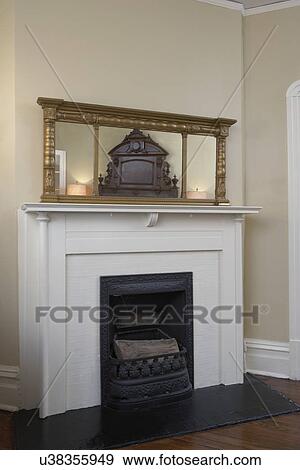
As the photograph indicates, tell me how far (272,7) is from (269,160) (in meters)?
1.11

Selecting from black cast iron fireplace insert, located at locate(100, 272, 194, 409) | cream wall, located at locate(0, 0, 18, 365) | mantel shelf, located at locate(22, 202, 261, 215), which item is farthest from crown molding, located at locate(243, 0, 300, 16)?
Result: black cast iron fireplace insert, located at locate(100, 272, 194, 409)

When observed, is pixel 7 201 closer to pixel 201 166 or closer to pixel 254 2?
pixel 201 166

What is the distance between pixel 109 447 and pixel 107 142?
1.76 meters

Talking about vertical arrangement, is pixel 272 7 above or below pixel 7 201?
above

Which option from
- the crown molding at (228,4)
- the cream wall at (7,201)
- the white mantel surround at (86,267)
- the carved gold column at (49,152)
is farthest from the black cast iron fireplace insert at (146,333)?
the crown molding at (228,4)

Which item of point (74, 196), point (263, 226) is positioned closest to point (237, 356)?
point (263, 226)

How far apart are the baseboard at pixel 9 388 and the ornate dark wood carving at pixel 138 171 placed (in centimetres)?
120

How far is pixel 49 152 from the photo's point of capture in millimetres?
3078

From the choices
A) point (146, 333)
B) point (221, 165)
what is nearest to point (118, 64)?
point (221, 165)

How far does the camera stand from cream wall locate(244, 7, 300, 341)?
3818 millimetres

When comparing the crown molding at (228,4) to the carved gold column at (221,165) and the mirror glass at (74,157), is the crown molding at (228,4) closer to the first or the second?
the carved gold column at (221,165)

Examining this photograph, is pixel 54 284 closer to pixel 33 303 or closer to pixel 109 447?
pixel 33 303

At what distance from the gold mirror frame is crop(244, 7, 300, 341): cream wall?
39 centimetres

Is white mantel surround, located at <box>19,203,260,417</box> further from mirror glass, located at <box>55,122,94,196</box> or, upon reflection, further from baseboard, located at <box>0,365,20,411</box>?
mirror glass, located at <box>55,122,94,196</box>
